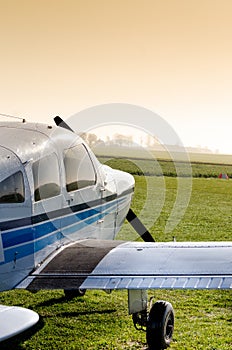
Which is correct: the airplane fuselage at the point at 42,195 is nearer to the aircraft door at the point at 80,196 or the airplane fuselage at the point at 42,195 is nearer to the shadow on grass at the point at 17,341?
the aircraft door at the point at 80,196

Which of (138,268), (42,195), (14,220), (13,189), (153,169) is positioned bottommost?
(153,169)

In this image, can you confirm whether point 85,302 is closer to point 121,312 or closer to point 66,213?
point 121,312

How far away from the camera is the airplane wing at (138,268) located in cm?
634

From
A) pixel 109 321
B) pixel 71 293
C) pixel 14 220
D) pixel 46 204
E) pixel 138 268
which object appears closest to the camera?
pixel 14 220

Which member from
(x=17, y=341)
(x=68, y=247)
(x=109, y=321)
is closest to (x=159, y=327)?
(x=109, y=321)

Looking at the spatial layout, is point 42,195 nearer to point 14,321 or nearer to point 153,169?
point 14,321

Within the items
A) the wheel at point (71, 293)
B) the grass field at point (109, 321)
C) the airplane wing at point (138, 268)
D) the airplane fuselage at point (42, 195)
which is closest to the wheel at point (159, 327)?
the grass field at point (109, 321)

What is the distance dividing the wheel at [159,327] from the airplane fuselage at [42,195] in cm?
143

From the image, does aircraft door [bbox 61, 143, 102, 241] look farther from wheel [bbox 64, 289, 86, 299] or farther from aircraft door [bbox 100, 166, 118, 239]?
wheel [bbox 64, 289, 86, 299]

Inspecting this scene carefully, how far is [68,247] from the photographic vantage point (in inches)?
292

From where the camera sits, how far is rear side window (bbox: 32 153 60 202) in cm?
666

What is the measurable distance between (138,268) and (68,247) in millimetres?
1128

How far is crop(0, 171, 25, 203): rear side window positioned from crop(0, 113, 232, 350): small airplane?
0.01 meters

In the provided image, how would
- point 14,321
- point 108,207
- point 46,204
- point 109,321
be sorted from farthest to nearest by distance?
point 108,207 → point 109,321 → point 46,204 → point 14,321
